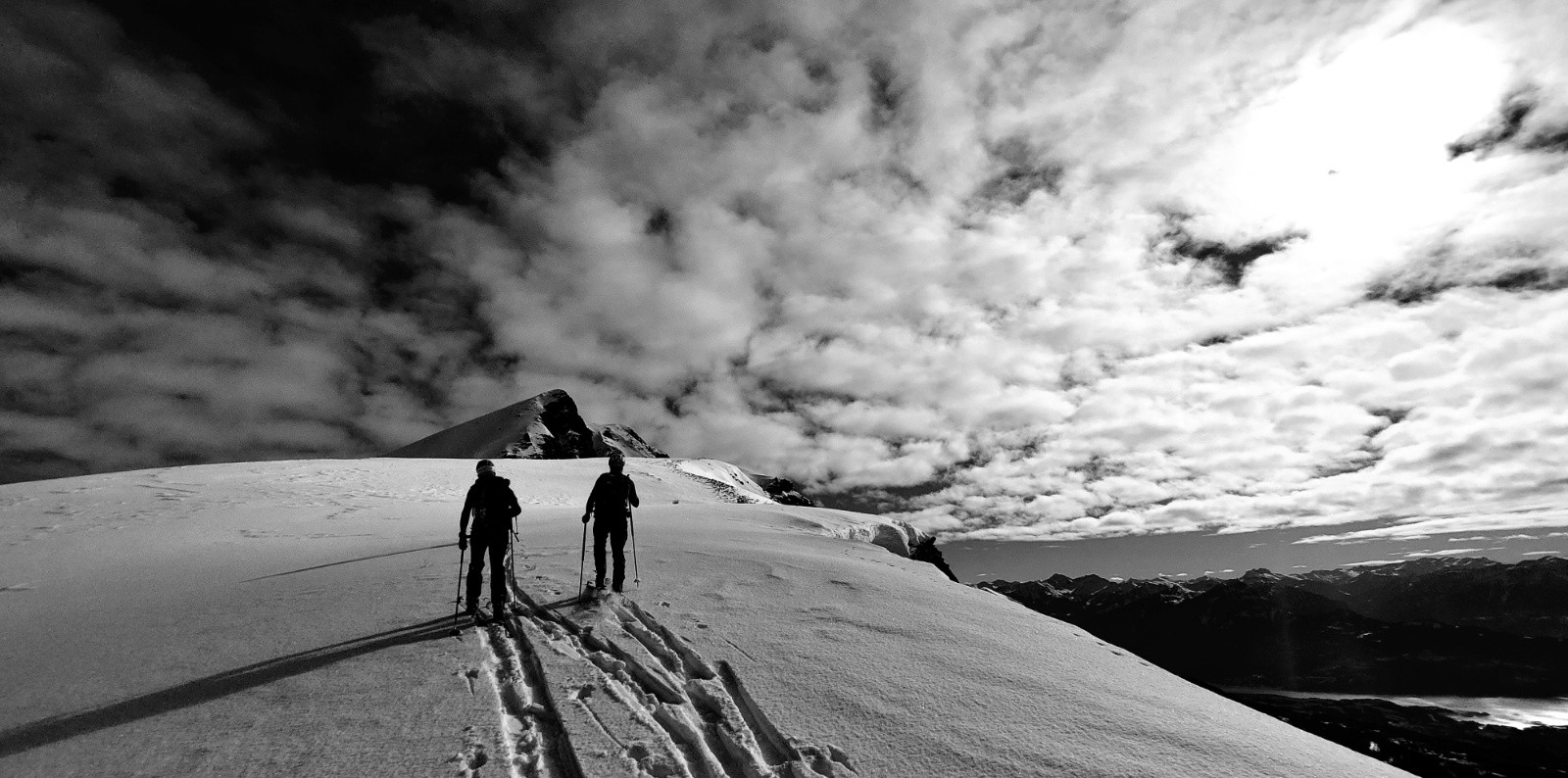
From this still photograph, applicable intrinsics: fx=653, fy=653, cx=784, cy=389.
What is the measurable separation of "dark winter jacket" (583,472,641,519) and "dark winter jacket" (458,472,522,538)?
1287mm

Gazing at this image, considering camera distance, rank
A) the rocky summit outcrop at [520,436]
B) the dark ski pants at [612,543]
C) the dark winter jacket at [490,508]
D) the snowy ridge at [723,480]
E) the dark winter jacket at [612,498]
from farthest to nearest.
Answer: the rocky summit outcrop at [520,436] → the snowy ridge at [723,480] → the dark winter jacket at [612,498] → the dark ski pants at [612,543] → the dark winter jacket at [490,508]

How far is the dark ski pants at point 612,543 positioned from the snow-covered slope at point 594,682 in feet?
1.76

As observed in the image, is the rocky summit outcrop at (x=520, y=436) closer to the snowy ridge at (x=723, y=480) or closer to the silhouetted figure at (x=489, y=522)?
the snowy ridge at (x=723, y=480)

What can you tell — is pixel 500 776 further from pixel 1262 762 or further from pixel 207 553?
pixel 207 553

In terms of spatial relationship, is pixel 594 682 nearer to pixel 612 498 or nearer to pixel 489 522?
pixel 489 522

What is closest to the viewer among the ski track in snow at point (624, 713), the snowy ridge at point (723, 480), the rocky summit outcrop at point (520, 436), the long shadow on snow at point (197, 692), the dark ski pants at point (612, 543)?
the ski track in snow at point (624, 713)

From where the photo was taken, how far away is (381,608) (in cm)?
888

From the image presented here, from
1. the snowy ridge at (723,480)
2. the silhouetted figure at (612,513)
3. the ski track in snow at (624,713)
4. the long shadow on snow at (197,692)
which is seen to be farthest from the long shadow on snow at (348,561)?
the snowy ridge at (723,480)

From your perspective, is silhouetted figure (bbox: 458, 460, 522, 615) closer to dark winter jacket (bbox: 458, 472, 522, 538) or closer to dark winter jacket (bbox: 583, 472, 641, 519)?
dark winter jacket (bbox: 458, 472, 522, 538)

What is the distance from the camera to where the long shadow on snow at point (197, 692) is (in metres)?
5.38

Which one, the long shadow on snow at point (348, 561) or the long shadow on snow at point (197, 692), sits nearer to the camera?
the long shadow on snow at point (197, 692)

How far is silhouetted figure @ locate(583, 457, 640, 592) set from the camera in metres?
9.85

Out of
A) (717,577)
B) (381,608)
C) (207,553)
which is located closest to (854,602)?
(717,577)

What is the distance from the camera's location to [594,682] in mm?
6352
